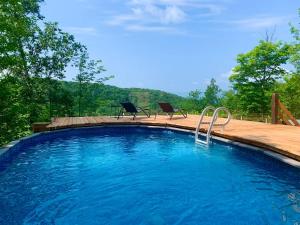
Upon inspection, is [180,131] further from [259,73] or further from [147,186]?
[259,73]

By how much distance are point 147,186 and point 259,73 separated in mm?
27315

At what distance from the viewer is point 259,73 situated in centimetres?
3025

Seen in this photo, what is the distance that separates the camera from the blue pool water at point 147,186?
14.8ft

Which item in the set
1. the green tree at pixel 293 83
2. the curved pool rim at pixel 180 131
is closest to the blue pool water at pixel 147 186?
the curved pool rim at pixel 180 131

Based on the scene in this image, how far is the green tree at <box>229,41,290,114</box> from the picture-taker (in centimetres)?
2934

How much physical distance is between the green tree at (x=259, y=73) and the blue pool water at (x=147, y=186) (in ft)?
71.4

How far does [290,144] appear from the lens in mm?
7477

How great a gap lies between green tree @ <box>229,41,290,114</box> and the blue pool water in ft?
71.4

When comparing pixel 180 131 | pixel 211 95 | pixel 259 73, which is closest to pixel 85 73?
pixel 180 131

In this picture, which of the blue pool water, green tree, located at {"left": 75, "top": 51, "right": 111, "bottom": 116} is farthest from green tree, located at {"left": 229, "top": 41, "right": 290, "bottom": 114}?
the blue pool water

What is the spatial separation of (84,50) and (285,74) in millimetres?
19952

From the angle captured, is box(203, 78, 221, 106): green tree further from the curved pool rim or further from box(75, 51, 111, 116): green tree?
the curved pool rim

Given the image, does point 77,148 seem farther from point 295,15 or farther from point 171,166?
point 295,15

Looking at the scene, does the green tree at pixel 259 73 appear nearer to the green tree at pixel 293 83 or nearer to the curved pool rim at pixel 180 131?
the green tree at pixel 293 83
